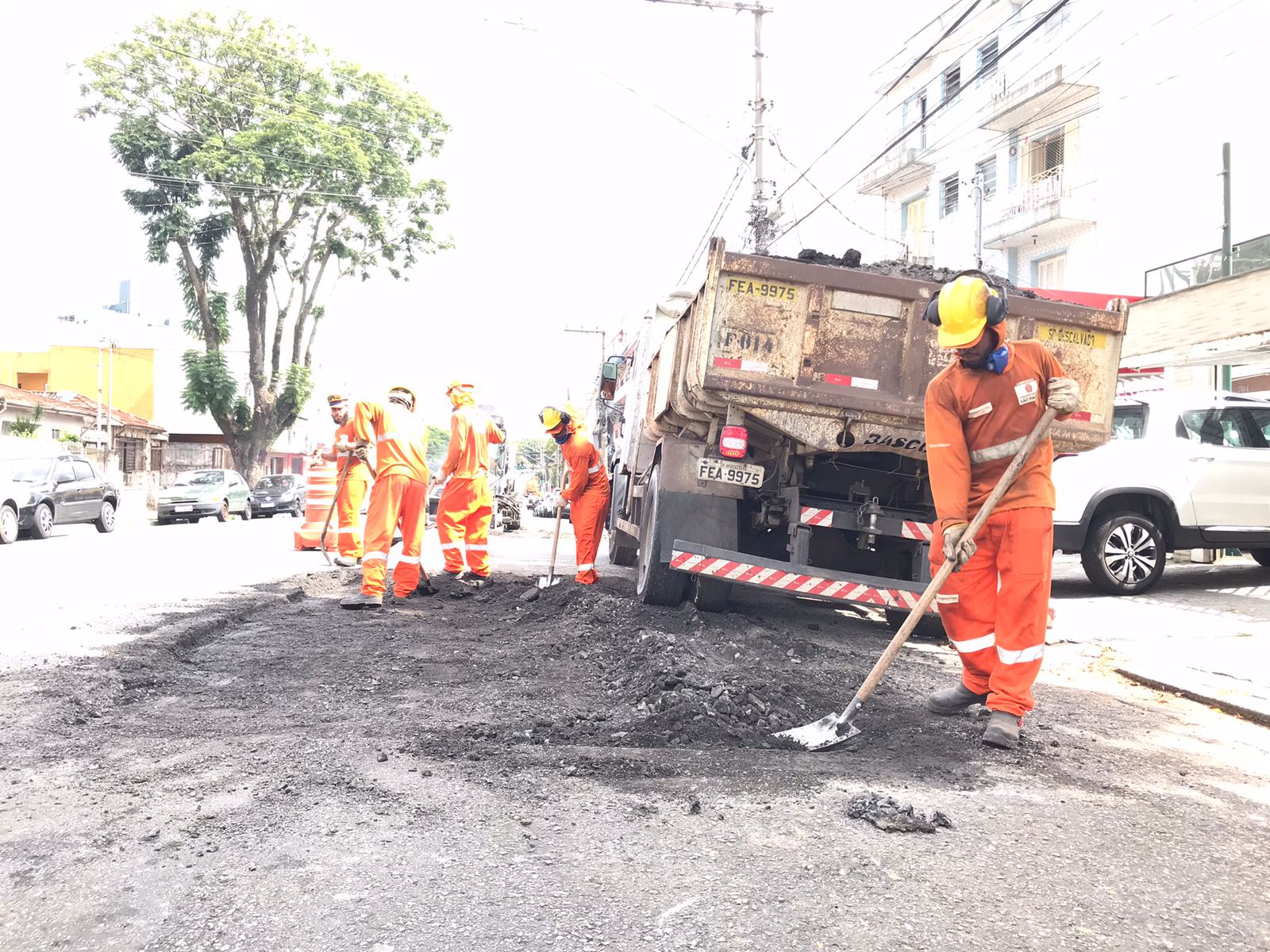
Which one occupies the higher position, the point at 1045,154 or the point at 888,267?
the point at 1045,154

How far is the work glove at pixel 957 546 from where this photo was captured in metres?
4.05

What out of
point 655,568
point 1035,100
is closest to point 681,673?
point 655,568

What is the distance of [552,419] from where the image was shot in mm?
8844

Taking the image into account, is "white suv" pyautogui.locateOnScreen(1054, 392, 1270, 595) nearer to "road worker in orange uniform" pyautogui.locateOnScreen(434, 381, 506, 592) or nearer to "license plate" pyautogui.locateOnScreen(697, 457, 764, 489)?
"license plate" pyautogui.locateOnScreen(697, 457, 764, 489)

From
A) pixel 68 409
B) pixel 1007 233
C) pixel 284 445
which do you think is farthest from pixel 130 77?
pixel 284 445

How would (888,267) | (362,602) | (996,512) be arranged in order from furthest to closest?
(362,602) → (888,267) → (996,512)

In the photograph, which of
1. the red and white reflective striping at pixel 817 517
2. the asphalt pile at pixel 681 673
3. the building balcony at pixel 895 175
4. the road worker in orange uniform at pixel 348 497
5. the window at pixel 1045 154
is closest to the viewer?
the asphalt pile at pixel 681 673

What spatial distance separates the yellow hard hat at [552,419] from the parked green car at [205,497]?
1736 centimetres

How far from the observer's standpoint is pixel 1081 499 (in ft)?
28.3

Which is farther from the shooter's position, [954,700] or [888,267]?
[888,267]

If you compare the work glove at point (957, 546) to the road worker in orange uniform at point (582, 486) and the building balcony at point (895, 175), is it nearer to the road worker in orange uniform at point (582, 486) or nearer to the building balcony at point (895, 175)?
the road worker in orange uniform at point (582, 486)

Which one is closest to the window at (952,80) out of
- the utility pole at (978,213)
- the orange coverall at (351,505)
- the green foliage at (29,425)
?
the utility pole at (978,213)

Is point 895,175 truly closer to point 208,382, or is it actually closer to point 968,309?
point 208,382

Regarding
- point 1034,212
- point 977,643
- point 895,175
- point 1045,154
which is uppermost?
point 895,175
